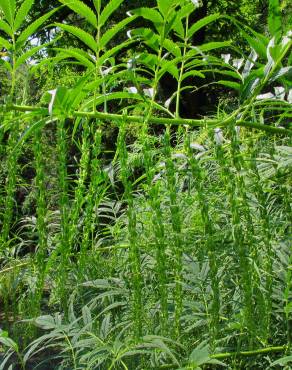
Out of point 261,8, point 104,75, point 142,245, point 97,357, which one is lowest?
point 97,357

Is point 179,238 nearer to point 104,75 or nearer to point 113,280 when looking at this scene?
point 104,75

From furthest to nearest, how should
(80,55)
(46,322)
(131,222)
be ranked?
A: (46,322), (80,55), (131,222)

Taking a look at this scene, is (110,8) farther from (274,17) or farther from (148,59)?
(274,17)

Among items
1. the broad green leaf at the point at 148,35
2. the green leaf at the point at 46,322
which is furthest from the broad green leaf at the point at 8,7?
the green leaf at the point at 46,322

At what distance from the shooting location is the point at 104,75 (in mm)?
567

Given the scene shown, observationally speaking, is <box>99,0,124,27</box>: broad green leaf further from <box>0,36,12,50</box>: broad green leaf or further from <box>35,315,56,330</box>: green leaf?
<box>35,315,56,330</box>: green leaf

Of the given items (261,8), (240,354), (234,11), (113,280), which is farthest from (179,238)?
(261,8)

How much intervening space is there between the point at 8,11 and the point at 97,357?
38 centimetres

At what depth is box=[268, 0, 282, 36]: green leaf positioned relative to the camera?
0.57 m

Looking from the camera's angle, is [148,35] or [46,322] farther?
[46,322]

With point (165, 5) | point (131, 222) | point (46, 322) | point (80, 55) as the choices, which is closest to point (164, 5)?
point (165, 5)

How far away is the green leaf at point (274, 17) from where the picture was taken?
566 mm

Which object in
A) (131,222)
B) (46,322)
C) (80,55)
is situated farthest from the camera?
(46,322)

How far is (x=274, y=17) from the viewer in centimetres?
58
